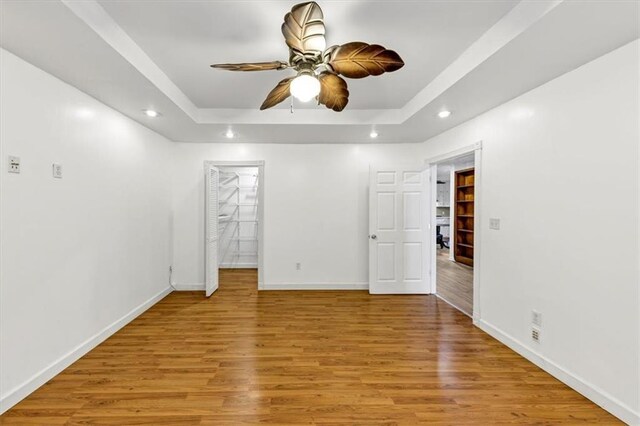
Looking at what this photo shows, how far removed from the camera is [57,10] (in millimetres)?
1488

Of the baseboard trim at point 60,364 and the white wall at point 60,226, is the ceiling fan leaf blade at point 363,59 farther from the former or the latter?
the baseboard trim at point 60,364

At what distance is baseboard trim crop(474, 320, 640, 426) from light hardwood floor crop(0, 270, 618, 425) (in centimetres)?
5

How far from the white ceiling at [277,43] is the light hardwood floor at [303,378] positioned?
94.2 inches

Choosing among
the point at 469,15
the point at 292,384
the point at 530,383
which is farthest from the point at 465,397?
the point at 469,15

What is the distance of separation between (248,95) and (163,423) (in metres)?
2.92

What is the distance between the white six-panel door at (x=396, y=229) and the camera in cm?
429

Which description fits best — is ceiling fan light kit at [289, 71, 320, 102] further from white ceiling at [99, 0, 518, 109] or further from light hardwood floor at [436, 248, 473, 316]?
light hardwood floor at [436, 248, 473, 316]

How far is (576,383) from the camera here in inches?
81.1

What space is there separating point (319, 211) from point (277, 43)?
→ 8.92 ft

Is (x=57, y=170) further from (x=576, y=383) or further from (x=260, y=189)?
(x=576, y=383)

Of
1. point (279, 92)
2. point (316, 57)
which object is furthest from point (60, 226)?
point (316, 57)

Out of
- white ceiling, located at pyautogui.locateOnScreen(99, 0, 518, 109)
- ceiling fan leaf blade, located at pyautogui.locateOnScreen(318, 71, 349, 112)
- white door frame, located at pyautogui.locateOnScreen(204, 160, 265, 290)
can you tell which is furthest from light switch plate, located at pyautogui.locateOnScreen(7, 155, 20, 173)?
white door frame, located at pyautogui.locateOnScreen(204, 160, 265, 290)

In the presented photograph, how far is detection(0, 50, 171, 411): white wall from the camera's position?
190 centimetres

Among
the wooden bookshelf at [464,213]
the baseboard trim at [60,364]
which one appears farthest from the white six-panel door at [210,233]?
the wooden bookshelf at [464,213]
